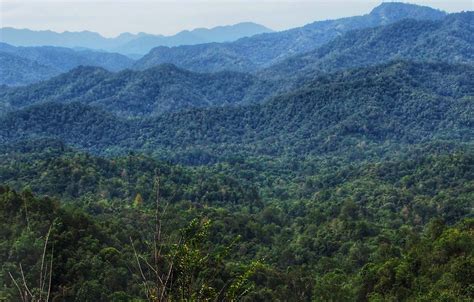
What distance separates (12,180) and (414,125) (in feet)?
274

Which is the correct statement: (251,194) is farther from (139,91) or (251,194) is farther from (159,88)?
(159,88)

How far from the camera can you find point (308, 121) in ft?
403

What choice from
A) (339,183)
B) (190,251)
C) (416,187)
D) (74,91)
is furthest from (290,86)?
(190,251)

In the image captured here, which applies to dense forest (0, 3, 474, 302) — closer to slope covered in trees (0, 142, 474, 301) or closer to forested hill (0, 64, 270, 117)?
slope covered in trees (0, 142, 474, 301)

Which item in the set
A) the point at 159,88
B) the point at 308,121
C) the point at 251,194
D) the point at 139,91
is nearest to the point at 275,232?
the point at 251,194

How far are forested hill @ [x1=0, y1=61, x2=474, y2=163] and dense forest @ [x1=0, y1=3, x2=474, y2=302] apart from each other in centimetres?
44

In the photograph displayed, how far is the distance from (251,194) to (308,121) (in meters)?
59.1

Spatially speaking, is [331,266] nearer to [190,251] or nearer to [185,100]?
[190,251]

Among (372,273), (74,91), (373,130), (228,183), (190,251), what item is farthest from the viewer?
(74,91)

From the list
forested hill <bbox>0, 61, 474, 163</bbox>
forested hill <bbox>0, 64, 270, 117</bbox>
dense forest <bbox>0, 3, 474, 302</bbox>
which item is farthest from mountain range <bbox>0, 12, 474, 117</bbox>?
forested hill <bbox>0, 61, 474, 163</bbox>

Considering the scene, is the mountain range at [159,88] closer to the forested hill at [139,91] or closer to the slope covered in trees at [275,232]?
the forested hill at [139,91]

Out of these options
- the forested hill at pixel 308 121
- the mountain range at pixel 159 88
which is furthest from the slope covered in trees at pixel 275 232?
the mountain range at pixel 159 88

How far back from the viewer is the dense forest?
24031 mm

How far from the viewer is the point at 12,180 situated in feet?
195
